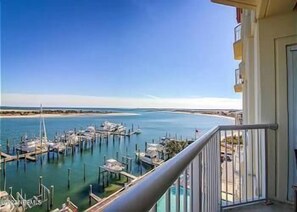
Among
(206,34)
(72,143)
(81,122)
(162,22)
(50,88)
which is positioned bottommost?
(72,143)

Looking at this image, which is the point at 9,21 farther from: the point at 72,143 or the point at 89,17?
the point at 72,143

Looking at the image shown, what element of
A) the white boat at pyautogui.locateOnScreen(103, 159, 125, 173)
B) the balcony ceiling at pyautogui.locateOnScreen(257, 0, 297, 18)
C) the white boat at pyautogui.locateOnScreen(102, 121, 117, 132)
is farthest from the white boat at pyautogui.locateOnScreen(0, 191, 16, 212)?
the balcony ceiling at pyautogui.locateOnScreen(257, 0, 297, 18)

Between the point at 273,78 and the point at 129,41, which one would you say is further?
the point at 129,41

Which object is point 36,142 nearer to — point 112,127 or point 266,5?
point 112,127

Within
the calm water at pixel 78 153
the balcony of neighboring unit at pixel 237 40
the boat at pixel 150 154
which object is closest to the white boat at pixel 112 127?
the calm water at pixel 78 153

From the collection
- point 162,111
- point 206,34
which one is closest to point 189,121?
point 162,111
